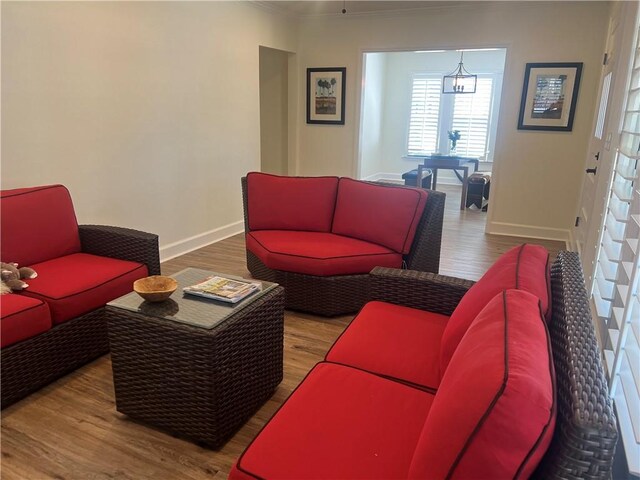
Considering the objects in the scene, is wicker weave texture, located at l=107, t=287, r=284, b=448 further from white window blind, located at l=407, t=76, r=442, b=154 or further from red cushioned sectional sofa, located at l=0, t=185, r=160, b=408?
white window blind, located at l=407, t=76, r=442, b=154

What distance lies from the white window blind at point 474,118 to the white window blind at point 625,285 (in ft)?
20.0

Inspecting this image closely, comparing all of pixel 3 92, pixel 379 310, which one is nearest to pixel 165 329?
pixel 379 310

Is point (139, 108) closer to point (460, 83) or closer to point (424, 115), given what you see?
point (460, 83)

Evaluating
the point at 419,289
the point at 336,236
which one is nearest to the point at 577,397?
the point at 419,289

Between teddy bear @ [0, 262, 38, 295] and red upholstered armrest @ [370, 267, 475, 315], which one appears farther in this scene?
teddy bear @ [0, 262, 38, 295]

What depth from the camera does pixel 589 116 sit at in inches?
181

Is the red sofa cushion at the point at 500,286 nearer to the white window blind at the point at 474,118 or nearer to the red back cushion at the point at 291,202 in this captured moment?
the red back cushion at the point at 291,202

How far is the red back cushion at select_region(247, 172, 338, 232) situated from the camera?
3314 mm

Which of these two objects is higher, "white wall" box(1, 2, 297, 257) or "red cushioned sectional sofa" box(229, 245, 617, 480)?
"white wall" box(1, 2, 297, 257)

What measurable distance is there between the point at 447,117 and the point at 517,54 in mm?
3725

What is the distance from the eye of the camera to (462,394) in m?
0.84

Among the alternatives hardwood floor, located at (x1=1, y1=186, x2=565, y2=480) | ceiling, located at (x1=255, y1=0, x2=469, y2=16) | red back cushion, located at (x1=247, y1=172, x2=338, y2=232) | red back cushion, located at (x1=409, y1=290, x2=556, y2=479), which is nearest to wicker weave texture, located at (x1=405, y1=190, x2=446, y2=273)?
red back cushion, located at (x1=247, y1=172, x2=338, y2=232)

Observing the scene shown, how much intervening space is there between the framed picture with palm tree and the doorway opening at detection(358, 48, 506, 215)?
217cm

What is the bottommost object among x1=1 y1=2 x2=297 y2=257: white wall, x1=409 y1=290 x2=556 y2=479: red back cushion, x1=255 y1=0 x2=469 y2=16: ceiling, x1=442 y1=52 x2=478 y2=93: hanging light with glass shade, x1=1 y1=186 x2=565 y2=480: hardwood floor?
x1=1 y1=186 x2=565 y2=480: hardwood floor
